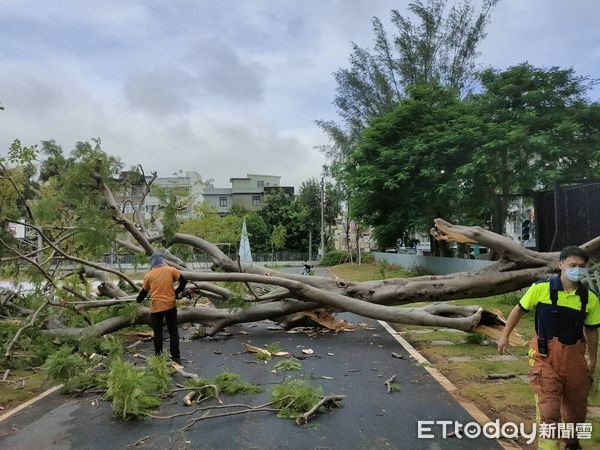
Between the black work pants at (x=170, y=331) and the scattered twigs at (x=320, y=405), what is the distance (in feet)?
9.86

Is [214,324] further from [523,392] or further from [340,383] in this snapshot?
[523,392]

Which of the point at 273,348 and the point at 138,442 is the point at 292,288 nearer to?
the point at 273,348

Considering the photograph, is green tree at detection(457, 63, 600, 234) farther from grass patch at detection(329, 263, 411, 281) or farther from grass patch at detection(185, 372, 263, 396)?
grass patch at detection(185, 372, 263, 396)

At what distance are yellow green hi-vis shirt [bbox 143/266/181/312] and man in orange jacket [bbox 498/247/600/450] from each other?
545 centimetres

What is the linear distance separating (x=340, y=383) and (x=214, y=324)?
13.1ft

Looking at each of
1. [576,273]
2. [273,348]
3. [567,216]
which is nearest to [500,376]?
[576,273]

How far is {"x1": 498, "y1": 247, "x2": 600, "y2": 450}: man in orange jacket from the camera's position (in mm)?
3738

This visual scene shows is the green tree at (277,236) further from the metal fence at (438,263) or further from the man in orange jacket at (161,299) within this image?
the man in orange jacket at (161,299)

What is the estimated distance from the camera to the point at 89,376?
6520 mm

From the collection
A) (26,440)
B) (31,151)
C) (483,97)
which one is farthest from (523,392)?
(483,97)

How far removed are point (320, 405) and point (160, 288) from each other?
3.56 m

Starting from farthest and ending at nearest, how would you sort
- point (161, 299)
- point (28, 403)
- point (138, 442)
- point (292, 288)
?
point (292, 288), point (161, 299), point (28, 403), point (138, 442)

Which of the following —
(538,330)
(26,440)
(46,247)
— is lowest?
(26,440)

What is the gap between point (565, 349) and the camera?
12.3 feet
